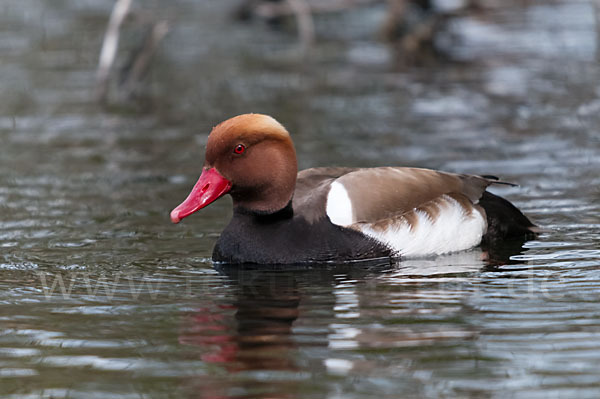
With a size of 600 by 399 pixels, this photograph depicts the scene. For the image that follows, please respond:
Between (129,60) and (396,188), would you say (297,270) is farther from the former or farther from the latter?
(129,60)

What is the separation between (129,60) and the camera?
14.7 meters

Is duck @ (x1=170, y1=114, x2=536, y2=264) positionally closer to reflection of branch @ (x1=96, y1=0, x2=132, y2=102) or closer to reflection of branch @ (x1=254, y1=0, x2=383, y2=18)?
reflection of branch @ (x1=96, y1=0, x2=132, y2=102)

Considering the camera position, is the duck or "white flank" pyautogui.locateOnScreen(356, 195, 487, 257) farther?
"white flank" pyautogui.locateOnScreen(356, 195, 487, 257)

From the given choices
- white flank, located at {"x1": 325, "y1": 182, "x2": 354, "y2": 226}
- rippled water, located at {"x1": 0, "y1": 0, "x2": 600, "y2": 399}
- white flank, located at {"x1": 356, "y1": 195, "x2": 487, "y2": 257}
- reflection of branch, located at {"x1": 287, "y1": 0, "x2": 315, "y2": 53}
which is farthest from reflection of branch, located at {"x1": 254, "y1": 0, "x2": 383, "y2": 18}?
white flank, located at {"x1": 325, "y1": 182, "x2": 354, "y2": 226}

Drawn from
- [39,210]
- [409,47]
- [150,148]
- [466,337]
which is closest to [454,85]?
[409,47]

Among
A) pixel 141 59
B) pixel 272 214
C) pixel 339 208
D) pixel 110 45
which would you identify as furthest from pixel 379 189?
pixel 141 59

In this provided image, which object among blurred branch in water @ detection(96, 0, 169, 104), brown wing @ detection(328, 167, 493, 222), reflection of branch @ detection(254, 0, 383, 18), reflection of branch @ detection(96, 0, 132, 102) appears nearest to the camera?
brown wing @ detection(328, 167, 493, 222)

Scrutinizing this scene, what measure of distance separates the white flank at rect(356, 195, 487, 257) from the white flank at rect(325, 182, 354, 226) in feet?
0.37

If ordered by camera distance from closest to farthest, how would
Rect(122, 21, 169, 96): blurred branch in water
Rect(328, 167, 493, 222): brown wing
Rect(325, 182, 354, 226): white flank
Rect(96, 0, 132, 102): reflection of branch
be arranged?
Rect(325, 182, 354, 226): white flank → Rect(328, 167, 493, 222): brown wing → Rect(96, 0, 132, 102): reflection of branch → Rect(122, 21, 169, 96): blurred branch in water

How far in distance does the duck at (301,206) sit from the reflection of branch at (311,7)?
945 cm

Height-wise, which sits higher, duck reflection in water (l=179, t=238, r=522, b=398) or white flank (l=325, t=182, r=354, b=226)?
white flank (l=325, t=182, r=354, b=226)

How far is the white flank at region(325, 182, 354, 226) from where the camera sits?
714 cm

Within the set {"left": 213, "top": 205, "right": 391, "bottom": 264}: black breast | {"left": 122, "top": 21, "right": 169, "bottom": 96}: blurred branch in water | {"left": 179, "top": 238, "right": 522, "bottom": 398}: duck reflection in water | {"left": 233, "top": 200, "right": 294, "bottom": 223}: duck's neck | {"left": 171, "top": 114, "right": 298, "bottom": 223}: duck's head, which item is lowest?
{"left": 179, "top": 238, "right": 522, "bottom": 398}: duck reflection in water

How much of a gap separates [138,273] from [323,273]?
4.02 ft
